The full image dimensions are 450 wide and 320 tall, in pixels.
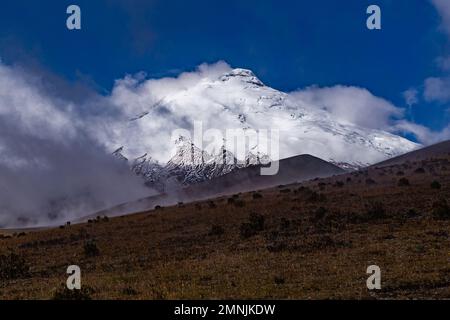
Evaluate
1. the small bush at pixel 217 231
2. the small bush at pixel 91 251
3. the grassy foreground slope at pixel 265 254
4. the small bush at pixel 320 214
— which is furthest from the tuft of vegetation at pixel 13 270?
the small bush at pixel 320 214

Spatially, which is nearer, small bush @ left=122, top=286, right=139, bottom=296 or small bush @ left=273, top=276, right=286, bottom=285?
small bush @ left=122, top=286, right=139, bottom=296

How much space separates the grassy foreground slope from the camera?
639 inches

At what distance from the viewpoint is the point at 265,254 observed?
23984mm

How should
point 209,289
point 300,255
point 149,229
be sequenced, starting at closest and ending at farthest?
1. point 209,289
2. point 300,255
3. point 149,229

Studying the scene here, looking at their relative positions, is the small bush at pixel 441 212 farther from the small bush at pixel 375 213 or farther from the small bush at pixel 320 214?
the small bush at pixel 320 214

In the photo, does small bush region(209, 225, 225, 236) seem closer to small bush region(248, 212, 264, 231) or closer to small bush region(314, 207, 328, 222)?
small bush region(248, 212, 264, 231)

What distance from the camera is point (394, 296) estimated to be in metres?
14.4

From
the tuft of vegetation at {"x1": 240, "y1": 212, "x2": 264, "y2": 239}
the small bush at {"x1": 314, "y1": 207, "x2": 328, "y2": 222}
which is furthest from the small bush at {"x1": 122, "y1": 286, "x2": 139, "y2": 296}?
the small bush at {"x1": 314, "y1": 207, "x2": 328, "y2": 222}

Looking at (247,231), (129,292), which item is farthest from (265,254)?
(129,292)

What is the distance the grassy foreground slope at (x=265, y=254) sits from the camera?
53.3 feet
